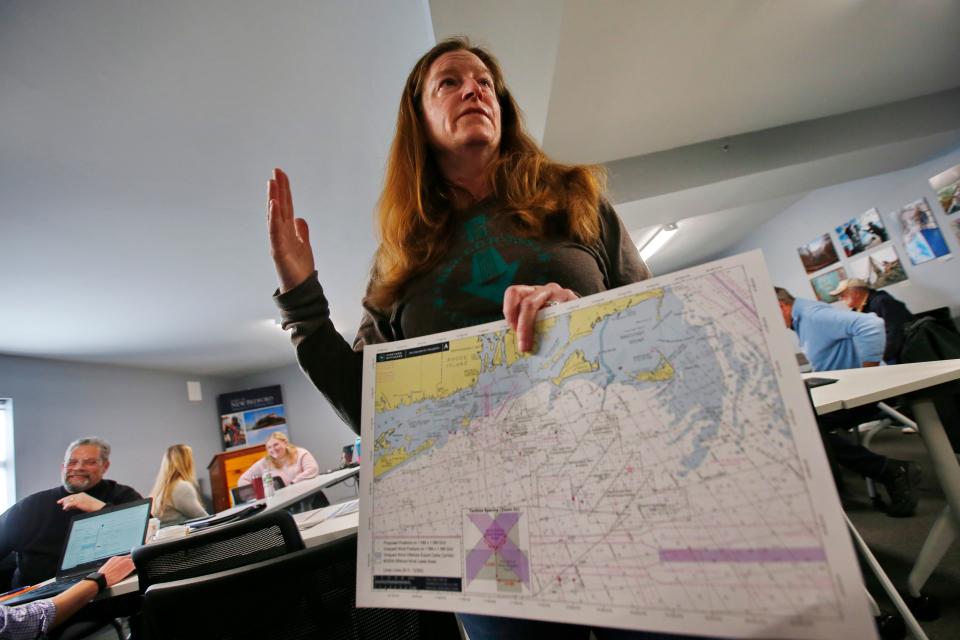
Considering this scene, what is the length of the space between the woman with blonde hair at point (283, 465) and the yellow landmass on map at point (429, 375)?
182 inches

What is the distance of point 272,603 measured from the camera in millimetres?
719

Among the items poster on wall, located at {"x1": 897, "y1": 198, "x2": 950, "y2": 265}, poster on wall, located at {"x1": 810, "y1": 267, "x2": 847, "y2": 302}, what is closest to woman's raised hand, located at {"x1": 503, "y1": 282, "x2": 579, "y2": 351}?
poster on wall, located at {"x1": 897, "y1": 198, "x2": 950, "y2": 265}

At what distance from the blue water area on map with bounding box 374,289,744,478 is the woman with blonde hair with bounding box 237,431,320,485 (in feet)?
15.3

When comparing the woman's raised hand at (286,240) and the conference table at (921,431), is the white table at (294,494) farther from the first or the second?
the woman's raised hand at (286,240)

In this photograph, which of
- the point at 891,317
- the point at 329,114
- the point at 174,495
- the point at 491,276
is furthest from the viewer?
the point at 891,317

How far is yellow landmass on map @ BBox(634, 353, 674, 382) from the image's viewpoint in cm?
45

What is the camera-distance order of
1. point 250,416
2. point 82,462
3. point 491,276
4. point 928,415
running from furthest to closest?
point 250,416, point 82,462, point 928,415, point 491,276

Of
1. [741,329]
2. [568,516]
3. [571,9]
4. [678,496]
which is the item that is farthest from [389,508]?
[571,9]

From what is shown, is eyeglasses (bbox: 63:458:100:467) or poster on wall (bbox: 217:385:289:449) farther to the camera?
poster on wall (bbox: 217:385:289:449)

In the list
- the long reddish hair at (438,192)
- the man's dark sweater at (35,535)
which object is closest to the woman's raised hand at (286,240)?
the long reddish hair at (438,192)

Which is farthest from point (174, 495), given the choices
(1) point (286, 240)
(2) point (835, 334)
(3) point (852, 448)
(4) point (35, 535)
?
(2) point (835, 334)

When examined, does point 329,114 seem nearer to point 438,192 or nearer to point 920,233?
point 438,192

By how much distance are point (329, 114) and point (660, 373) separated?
2556 millimetres

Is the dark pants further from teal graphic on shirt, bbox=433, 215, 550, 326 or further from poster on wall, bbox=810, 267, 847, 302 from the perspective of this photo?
poster on wall, bbox=810, 267, 847, 302
